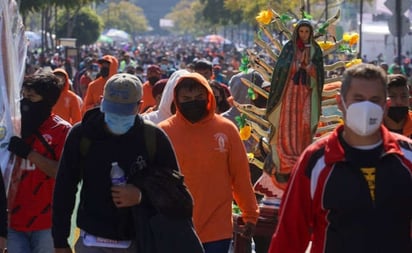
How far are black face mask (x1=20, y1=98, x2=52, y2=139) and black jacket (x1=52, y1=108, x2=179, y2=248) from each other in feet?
4.03

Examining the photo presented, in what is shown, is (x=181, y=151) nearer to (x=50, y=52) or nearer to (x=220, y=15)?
(x=50, y=52)

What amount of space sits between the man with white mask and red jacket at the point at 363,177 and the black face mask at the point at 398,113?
2936 mm

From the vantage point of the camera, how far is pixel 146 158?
17.4ft

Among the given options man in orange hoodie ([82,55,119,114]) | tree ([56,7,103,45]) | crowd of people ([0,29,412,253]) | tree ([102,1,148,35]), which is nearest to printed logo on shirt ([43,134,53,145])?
crowd of people ([0,29,412,253])

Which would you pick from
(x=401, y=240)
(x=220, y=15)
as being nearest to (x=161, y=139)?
(x=401, y=240)

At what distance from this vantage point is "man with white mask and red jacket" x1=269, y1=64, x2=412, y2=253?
169 inches

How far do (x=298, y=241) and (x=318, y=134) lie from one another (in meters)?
3.60

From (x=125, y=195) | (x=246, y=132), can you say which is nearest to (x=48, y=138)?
(x=125, y=195)

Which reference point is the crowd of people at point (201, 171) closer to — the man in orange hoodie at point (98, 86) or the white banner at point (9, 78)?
the white banner at point (9, 78)

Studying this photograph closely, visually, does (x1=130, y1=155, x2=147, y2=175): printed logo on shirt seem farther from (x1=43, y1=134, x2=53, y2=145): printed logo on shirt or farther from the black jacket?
(x1=43, y1=134, x2=53, y2=145): printed logo on shirt

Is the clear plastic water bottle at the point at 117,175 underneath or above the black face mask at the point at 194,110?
underneath

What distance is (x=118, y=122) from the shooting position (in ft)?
17.3

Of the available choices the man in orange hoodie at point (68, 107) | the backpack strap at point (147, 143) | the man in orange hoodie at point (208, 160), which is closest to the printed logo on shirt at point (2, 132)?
the man in orange hoodie at point (208, 160)

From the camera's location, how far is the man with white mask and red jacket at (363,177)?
4.28 m
